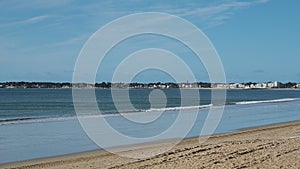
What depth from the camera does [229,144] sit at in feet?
50.7

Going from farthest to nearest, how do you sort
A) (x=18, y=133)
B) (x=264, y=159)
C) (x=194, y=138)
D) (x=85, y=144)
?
(x=18, y=133)
(x=194, y=138)
(x=85, y=144)
(x=264, y=159)

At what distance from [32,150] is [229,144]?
656 cm

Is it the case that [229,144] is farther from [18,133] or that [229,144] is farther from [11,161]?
[18,133]

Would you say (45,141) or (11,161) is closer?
(11,161)

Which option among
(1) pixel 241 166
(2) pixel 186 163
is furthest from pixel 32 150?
(1) pixel 241 166

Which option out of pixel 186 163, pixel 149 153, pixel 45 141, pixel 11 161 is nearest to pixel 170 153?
pixel 149 153

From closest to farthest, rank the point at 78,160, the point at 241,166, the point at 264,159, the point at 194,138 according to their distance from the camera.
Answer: the point at 241,166 → the point at 264,159 → the point at 78,160 → the point at 194,138

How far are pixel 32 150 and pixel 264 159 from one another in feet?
26.0

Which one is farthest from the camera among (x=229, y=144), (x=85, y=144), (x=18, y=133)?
(x=18, y=133)

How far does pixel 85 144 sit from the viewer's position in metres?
17.5

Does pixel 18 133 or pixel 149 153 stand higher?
pixel 18 133

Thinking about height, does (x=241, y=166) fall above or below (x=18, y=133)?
below

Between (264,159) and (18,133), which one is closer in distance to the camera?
(264,159)

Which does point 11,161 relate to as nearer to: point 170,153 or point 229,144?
point 170,153
